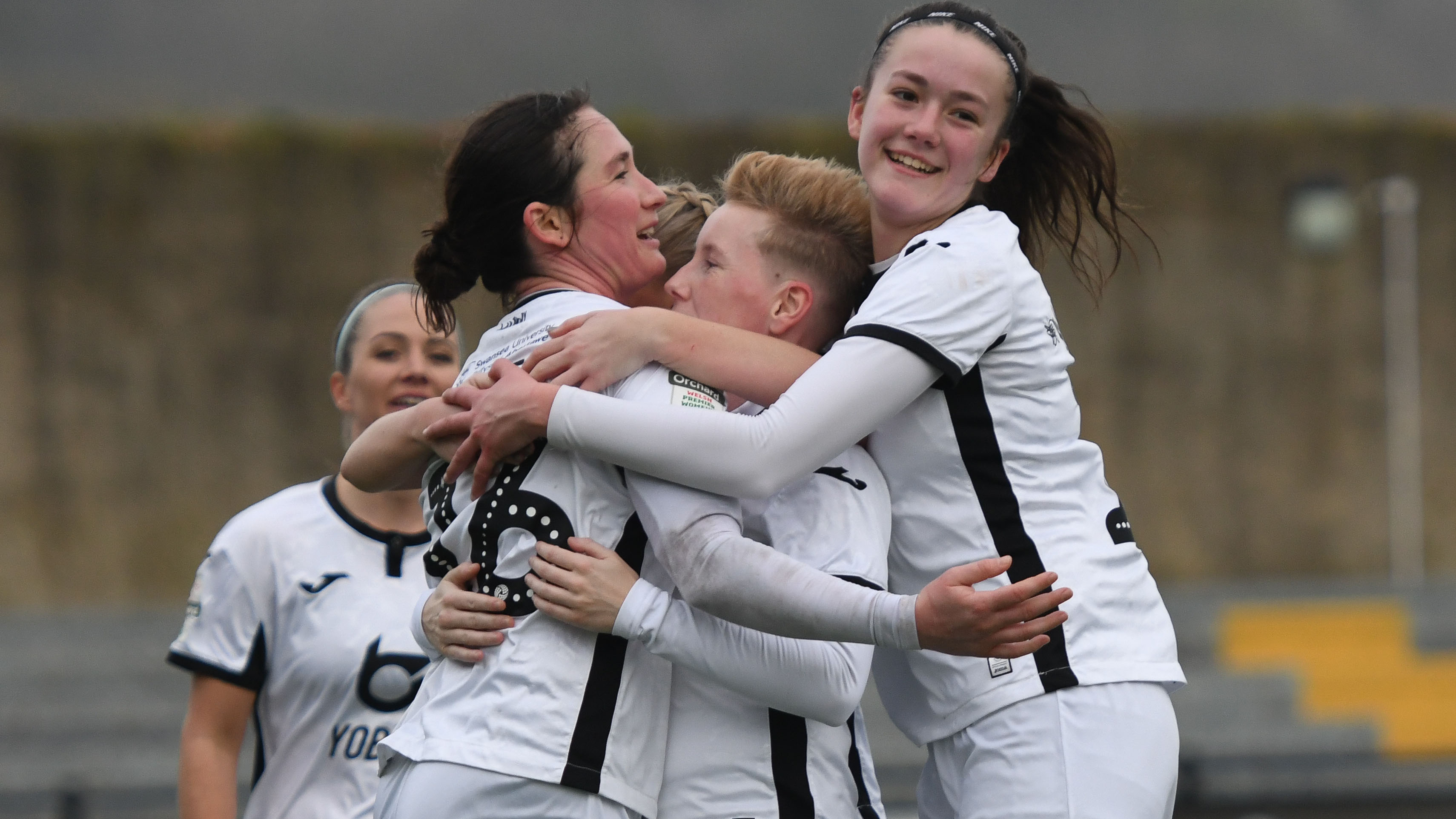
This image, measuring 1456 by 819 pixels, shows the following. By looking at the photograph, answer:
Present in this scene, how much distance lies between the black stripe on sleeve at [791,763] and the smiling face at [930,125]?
31.2 inches

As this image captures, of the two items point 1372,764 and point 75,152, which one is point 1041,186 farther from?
point 75,152

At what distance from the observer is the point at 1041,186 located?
8.45ft

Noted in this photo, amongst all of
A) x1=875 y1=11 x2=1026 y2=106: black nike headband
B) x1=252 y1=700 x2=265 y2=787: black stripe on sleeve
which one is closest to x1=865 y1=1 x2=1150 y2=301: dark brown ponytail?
x1=875 y1=11 x2=1026 y2=106: black nike headband

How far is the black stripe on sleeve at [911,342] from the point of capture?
2.04 m

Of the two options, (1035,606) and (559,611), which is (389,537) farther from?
(1035,606)

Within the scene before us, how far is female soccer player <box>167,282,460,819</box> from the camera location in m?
3.03

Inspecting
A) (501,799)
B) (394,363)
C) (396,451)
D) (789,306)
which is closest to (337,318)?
(394,363)

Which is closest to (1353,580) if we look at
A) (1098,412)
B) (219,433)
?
(1098,412)

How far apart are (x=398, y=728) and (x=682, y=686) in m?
0.40

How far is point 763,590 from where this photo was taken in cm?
188

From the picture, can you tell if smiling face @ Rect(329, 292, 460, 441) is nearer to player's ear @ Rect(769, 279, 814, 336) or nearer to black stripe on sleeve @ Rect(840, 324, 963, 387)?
player's ear @ Rect(769, 279, 814, 336)

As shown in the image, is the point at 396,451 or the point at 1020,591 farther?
the point at 396,451

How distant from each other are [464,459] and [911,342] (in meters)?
Answer: 0.66

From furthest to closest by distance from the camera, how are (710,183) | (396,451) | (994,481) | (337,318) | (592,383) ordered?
1. (337,318)
2. (710,183)
3. (396,451)
4. (994,481)
5. (592,383)
